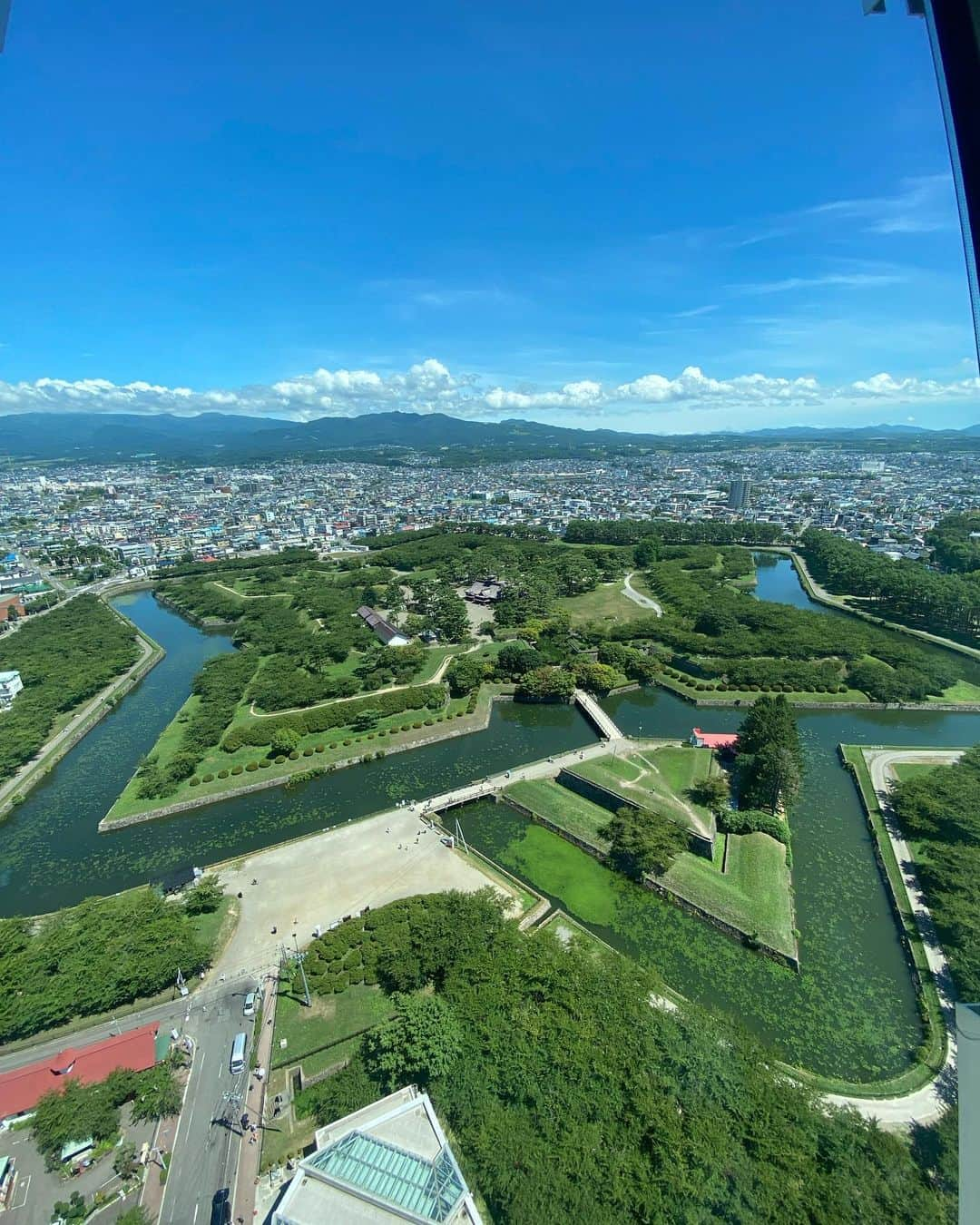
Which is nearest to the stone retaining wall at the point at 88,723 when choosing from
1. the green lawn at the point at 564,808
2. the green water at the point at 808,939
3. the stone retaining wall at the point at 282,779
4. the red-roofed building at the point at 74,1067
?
the stone retaining wall at the point at 282,779

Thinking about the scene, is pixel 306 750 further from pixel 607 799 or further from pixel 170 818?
pixel 607 799

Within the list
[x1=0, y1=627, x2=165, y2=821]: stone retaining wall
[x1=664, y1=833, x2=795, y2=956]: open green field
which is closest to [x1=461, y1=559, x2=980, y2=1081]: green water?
[x1=664, y1=833, x2=795, y2=956]: open green field

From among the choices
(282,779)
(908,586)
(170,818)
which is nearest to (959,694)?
(908,586)

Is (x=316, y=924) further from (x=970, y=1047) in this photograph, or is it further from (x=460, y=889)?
(x=970, y=1047)

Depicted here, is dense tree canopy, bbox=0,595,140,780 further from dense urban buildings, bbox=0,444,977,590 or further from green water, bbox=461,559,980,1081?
green water, bbox=461,559,980,1081

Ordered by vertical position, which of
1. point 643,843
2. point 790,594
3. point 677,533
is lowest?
point 790,594

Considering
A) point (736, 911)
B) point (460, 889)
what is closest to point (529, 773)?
point (460, 889)

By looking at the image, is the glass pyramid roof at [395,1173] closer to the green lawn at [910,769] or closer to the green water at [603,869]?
the green water at [603,869]
